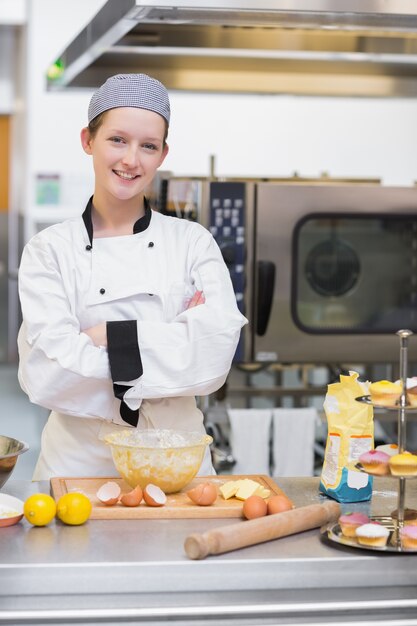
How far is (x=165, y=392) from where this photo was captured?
2250mm

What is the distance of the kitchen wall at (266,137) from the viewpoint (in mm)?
6641

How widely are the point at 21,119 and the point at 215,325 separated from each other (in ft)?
20.6

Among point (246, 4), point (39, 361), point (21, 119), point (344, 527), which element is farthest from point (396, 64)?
point (21, 119)

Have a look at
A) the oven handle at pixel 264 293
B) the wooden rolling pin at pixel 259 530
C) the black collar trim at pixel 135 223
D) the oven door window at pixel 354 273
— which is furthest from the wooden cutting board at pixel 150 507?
the oven door window at pixel 354 273

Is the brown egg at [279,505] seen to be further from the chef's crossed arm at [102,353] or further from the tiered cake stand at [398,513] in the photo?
the chef's crossed arm at [102,353]

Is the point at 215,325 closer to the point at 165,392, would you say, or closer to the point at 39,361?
the point at 165,392

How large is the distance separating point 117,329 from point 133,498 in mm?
422

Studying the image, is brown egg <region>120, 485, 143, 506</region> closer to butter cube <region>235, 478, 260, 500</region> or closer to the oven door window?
butter cube <region>235, 478, 260, 500</region>

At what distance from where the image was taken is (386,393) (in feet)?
6.04

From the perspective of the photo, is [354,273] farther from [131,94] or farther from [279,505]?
[279,505]

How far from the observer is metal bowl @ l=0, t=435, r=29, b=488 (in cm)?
198

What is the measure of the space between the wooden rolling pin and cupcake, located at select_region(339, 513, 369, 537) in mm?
72

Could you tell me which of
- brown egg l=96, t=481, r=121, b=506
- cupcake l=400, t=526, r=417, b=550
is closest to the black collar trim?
brown egg l=96, t=481, r=121, b=506

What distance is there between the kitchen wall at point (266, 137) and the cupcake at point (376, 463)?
4.97m
